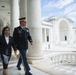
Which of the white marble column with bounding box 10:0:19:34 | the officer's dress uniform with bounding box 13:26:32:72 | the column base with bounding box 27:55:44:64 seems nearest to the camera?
the officer's dress uniform with bounding box 13:26:32:72

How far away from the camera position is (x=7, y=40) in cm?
649

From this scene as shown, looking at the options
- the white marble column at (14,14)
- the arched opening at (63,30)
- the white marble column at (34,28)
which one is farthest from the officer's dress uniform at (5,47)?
the arched opening at (63,30)

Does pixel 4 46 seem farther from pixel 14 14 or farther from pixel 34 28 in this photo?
pixel 14 14

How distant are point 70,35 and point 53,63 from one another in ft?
207

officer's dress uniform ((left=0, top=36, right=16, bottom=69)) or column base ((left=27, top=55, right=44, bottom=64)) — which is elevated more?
officer's dress uniform ((left=0, top=36, right=16, bottom=69))

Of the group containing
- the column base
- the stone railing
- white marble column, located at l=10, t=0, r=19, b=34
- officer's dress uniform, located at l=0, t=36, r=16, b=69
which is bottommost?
the stone railing

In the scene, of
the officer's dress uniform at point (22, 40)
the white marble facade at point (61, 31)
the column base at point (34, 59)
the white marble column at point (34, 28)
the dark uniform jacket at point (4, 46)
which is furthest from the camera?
the white marble facade at point (61, 31)

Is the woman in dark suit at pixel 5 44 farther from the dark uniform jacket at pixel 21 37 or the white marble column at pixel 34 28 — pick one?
the white marble column at pixel 34 28

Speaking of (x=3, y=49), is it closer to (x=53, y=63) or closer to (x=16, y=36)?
(x=16, y=36)

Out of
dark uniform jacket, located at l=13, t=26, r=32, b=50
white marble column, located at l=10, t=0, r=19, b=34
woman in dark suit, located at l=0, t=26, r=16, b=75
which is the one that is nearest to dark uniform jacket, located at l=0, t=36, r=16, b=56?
woman in dark suit, located at l=0, t=26, r=16, b=75

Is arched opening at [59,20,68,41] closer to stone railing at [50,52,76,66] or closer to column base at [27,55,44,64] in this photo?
stone railing at [50,52,76,66]

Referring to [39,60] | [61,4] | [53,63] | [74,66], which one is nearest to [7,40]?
[39,60]

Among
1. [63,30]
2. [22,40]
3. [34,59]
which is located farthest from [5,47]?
[63,30]

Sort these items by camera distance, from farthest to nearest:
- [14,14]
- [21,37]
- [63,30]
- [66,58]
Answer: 1. [63,30]
2. [14,14]
3. [66,58]
4. [21,37]
